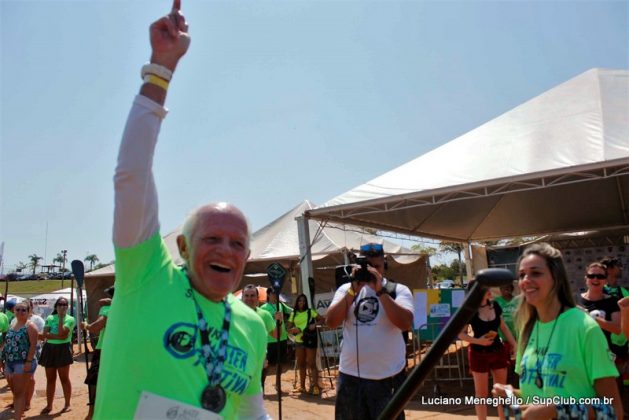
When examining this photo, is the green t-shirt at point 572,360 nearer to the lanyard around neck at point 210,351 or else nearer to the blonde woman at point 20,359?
the lanyard around neck at point 210,351

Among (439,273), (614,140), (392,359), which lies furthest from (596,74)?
(439,273)

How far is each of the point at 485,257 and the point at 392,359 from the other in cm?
1533

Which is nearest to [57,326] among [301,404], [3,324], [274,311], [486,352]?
[3,324]

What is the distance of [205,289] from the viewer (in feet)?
5.33

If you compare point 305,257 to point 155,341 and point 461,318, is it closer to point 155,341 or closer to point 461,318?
point 155,341

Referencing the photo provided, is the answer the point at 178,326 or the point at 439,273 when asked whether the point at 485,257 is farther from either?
the point at 439,273

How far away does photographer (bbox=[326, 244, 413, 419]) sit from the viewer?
11.5 ft

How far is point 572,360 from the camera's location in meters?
2.34

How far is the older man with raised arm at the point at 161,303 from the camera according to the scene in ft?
4.62

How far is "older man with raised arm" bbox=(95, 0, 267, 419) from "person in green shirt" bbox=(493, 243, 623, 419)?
4.93 ft

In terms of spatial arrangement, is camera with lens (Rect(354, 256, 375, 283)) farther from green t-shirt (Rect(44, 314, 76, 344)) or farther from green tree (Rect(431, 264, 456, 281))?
green tree (Rect(431, 264, 456, 281))

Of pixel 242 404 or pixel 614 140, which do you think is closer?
pixel 242 404

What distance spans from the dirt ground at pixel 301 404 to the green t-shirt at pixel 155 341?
240 inches

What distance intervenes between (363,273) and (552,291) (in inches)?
57.2
